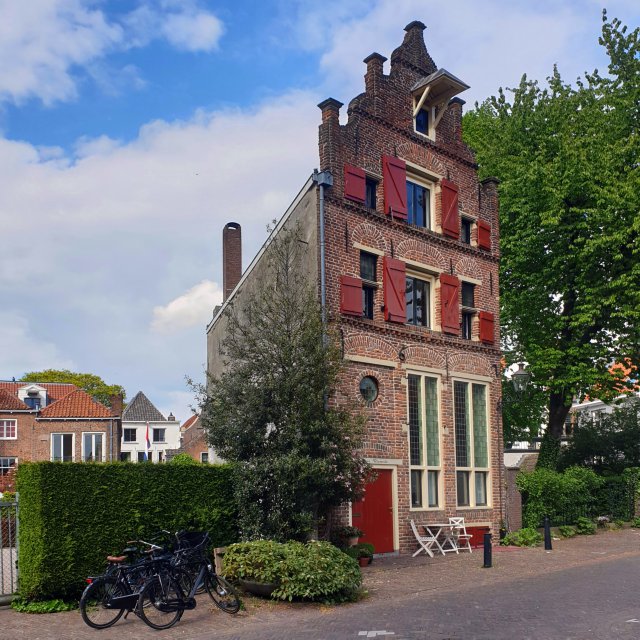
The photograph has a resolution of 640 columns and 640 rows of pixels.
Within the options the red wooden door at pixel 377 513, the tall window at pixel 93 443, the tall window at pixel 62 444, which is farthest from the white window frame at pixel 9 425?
the red wooden door at pixel 377 513

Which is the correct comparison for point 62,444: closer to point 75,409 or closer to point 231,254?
point 75,409

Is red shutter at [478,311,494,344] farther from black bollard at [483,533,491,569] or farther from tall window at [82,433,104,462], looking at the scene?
A: tall window at [82,433,104,462]

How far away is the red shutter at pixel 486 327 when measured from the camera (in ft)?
73.8

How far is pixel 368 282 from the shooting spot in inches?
765

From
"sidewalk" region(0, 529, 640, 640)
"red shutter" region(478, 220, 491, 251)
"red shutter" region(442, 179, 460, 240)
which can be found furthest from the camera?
"red shutter" region(478, 220, 491, 251)

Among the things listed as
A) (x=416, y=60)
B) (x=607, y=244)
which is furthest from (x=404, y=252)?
(x=607, y=244)

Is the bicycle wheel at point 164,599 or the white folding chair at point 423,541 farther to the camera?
the white folding chair at point 423,541

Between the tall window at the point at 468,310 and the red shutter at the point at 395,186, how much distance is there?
3.44 m

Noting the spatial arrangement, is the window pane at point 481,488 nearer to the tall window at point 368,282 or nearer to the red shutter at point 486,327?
A: the red shutter at point 486,327

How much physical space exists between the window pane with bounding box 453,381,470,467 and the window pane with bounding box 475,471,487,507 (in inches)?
28.6

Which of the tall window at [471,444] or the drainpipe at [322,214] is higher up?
the drainpipe at [322,214]

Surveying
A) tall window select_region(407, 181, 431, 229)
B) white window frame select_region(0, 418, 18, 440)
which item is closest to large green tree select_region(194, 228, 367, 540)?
tall window select_region(407, 181, 431, 229)

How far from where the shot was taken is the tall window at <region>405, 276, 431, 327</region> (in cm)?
2084

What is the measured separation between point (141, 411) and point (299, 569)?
217ft
